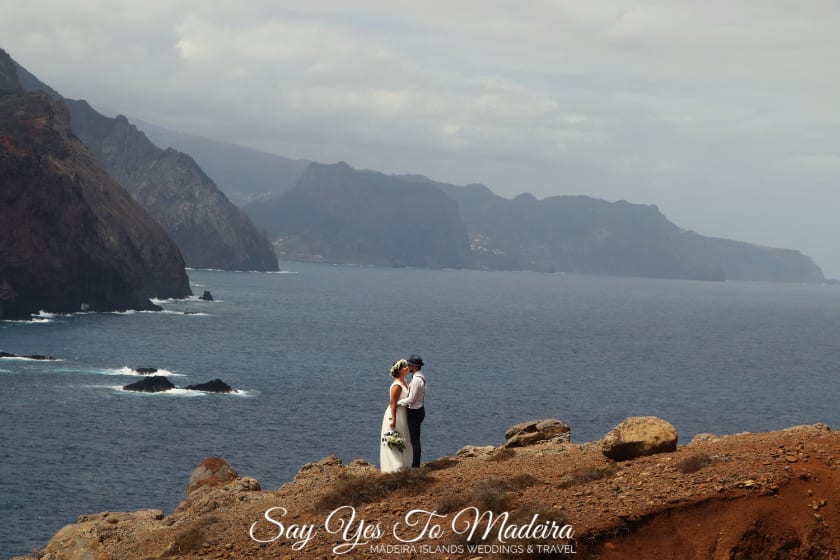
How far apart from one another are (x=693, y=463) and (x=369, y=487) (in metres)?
6.72

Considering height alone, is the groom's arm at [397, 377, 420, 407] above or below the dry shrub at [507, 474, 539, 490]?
above

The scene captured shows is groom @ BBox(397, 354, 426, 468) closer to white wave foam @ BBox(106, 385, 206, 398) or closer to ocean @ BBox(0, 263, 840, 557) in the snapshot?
ocean @ BBox(0, 263, 840, 557)

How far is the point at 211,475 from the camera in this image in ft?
95.0

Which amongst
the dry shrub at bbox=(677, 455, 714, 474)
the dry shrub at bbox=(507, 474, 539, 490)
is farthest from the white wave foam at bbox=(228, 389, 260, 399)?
the dry shrub at bbox=(677, 455, 714, 474)

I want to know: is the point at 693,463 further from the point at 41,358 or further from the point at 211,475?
the point at 41,358

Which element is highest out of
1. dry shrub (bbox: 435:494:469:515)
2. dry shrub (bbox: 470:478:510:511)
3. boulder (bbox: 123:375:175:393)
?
dry shrub (bbox: 470:478:510:511)

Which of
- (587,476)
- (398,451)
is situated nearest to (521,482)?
(587,476)

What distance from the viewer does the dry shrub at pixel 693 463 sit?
17469mm

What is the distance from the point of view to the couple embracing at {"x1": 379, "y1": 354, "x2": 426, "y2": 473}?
20.6m

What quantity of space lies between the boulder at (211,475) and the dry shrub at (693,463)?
15846 millimetres

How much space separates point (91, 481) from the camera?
165 feet

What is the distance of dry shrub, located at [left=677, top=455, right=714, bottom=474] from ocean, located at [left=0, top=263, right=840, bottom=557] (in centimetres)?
3219

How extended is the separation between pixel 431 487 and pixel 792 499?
7.27m

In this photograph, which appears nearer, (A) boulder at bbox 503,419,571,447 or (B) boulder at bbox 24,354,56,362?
(A) boulder at bbox 503,419,571,447
